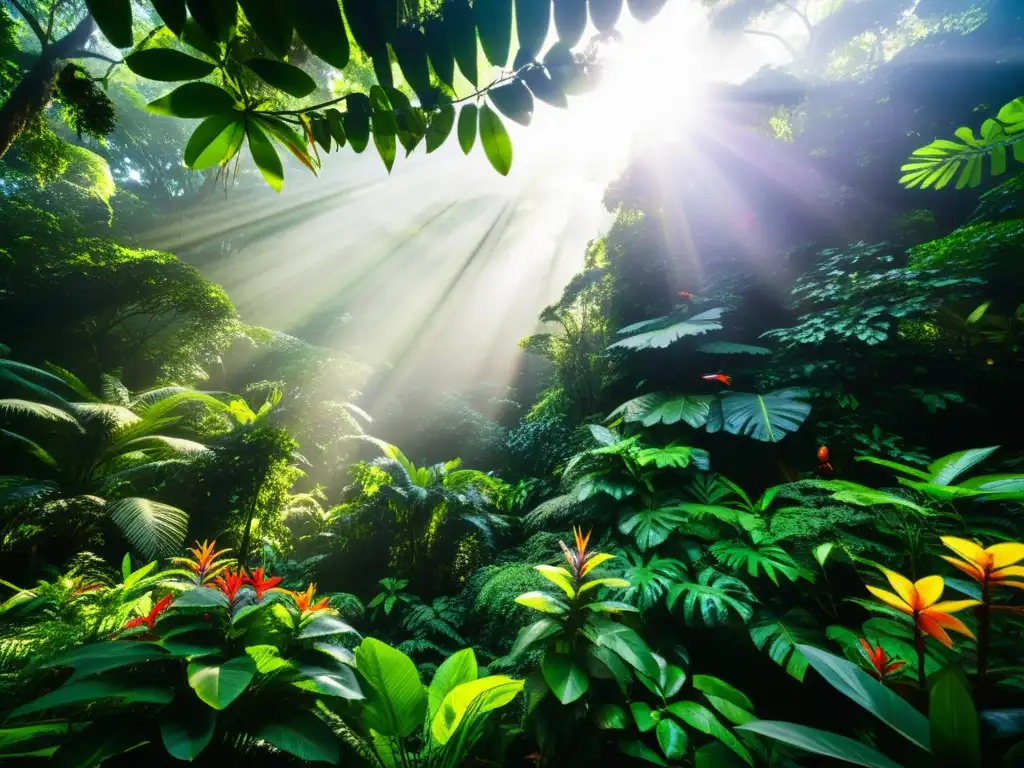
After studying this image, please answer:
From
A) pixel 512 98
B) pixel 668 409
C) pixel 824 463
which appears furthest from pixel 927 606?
pixel 668 409

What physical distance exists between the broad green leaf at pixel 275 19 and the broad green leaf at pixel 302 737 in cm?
133

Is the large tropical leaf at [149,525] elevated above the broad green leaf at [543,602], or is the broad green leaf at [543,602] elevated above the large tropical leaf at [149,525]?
the broad green leaf at [543,602]

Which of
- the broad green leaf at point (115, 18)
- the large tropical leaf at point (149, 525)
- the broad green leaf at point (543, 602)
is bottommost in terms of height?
the large tropical leaf at point (149, 525)

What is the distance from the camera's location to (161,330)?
22.8ft

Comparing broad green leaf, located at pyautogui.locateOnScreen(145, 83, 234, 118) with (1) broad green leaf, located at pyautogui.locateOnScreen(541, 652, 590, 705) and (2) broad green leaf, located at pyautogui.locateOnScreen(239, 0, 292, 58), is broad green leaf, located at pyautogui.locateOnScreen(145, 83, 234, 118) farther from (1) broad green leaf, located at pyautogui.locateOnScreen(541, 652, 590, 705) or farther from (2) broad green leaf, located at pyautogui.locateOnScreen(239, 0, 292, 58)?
(1) broad green leaf, located at pyautogui.locateOnScreen(541, 652, 590, 705)

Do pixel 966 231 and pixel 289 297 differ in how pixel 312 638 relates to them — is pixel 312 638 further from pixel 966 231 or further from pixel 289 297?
pixel 289 297

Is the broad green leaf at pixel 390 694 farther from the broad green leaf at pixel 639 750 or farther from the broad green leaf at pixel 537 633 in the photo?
the broad green leaf at pixel 639 750

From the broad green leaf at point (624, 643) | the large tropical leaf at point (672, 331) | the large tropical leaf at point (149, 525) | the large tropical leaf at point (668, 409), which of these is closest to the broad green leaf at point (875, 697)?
the broad green leaf at point (624, 643)

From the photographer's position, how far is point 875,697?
2.26ft

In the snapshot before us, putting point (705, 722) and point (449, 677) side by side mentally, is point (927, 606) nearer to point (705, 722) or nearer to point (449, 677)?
point (705, 722)

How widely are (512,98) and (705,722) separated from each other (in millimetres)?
1558

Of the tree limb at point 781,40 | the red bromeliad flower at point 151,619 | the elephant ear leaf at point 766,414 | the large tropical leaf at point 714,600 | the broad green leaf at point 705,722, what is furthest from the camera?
the tree limb at point 781,40

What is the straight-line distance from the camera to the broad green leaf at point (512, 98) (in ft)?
1.95

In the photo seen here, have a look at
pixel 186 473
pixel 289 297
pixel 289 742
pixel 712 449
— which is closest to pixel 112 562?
pixel 186 473
